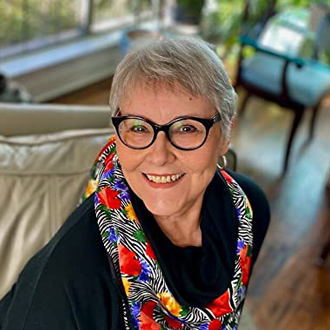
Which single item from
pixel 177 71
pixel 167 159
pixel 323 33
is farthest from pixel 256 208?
pixel 323 33

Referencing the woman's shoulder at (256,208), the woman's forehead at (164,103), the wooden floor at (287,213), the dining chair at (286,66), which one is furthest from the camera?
the dining chair at (286,66)

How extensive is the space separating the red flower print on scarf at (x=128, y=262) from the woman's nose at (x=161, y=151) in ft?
0.60

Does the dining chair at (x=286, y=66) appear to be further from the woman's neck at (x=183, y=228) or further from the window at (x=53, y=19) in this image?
the woman's neck at (x=183, y=228)

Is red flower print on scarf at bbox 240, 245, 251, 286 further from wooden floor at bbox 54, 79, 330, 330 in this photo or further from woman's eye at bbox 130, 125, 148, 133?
wooden floor at bbox 54, 79, 330, 330

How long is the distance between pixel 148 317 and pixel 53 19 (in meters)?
2.70

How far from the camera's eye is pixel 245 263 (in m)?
1.20

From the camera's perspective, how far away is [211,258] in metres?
1.13

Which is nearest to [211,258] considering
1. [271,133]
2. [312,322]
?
[312,322]

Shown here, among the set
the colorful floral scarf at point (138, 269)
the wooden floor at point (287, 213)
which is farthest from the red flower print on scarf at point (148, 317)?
Result: the wooden floor at point (287, 213)

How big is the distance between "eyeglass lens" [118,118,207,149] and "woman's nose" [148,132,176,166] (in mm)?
12

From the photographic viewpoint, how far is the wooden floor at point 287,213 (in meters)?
2.15

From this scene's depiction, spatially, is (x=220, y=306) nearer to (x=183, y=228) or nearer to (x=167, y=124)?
(x=183, y=228)

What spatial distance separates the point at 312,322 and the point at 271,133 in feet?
4.91

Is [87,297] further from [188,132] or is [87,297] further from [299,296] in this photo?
[299,296]
